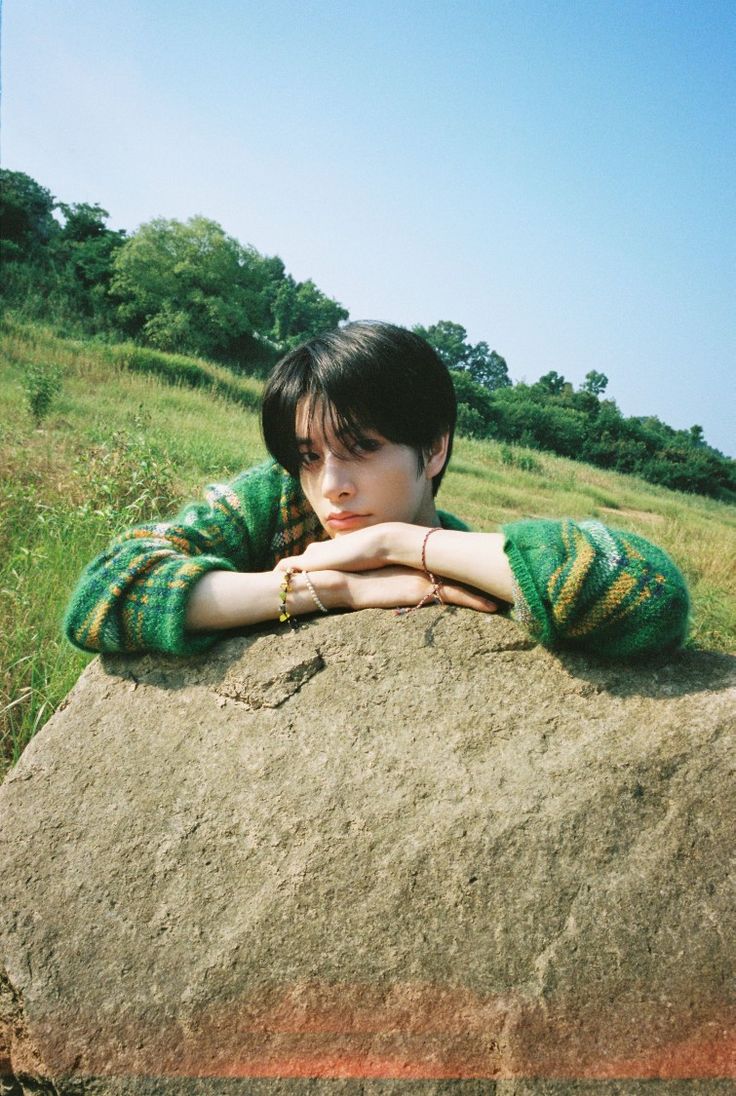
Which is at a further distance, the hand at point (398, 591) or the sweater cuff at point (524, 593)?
the hand at point (398, 591)

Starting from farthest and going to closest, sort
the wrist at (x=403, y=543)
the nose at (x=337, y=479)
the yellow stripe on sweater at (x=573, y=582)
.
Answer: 1. the nose at (x=337, y=479)
2. the wrist at (x=403, y=543)
3. the yellow stripe on sweater at (x=573, y=582)

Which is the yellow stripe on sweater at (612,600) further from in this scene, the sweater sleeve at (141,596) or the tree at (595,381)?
the tree at (595,381)

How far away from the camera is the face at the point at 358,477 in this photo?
5.99 feet

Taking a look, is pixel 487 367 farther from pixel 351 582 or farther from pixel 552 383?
pixel 351 582

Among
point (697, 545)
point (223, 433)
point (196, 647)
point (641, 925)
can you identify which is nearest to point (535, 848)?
point (641, 925)

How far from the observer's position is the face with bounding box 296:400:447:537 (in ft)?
5.99

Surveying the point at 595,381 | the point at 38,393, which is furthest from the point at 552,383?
the point at 38,393

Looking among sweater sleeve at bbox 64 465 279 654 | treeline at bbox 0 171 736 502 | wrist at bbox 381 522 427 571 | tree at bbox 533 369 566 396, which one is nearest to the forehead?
wrist at bbox 381 522 427 571

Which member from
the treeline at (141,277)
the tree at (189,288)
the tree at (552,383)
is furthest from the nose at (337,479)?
the tree at (552,383)

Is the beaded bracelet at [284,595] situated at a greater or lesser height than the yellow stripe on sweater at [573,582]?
lesser

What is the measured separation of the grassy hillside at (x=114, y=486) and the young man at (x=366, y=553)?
110cm

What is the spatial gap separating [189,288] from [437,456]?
1131 inches

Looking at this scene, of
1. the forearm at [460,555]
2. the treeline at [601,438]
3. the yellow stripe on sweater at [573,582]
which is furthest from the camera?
the treeline at [601,438]

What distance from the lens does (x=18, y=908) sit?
61.7 inches
